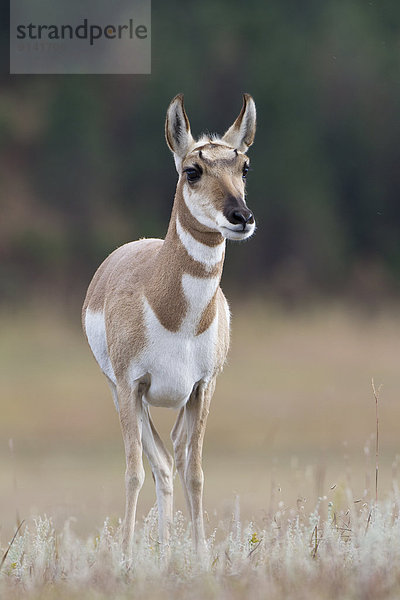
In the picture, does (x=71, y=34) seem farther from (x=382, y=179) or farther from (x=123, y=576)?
(x=123, y=576)

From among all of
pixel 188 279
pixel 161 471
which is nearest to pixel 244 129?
pixel 188 279

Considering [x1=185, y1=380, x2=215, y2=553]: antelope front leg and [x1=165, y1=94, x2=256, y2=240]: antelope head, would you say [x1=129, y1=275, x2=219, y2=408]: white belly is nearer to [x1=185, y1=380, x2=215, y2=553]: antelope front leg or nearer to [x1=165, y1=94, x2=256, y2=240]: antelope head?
[x1=185, y1=380, x2=215, y2=553]: antelope front leg

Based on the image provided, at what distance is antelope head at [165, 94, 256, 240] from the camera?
21.4ft

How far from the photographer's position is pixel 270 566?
6066 millimetres

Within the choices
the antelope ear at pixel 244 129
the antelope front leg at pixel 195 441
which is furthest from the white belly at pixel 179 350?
the antelope ear at pixel 244 129

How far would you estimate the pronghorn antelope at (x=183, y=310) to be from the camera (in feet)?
22.5

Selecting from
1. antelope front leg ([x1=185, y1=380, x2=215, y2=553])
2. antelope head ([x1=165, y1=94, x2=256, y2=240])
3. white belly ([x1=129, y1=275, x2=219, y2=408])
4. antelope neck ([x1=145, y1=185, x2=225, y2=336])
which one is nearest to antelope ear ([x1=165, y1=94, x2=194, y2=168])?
antelope head ([x1=165, y1=94, x2=256, y2=240])

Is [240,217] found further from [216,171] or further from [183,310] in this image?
[183,310]

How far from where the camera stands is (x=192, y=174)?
22.6 feet

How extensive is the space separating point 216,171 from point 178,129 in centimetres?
49

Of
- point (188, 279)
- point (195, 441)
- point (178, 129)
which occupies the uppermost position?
point (178, 129)

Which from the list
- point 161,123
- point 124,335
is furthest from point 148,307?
point 161,123

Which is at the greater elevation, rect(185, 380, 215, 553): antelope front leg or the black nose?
the black nose

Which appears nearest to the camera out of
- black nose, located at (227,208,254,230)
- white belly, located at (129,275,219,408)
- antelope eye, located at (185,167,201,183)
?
black nose, located at (227,208,254,230)
